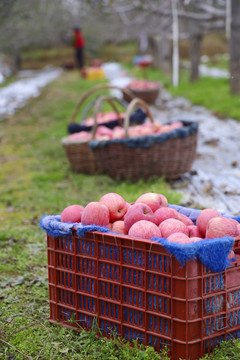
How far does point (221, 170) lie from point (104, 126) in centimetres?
191

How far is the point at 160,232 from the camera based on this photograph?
8.43ft

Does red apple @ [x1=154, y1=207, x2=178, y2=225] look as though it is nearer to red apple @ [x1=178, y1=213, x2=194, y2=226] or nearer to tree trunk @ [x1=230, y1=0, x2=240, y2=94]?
red apple @ [x1=178, y1=213, x2=194, y2=226]

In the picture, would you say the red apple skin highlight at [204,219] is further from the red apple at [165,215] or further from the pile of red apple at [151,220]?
the red apple at [165,215]

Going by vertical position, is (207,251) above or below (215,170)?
above

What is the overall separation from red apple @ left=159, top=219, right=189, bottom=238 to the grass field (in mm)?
612

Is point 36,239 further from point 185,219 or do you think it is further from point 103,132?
point 103,132

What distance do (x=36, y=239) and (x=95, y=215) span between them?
1.65 metres

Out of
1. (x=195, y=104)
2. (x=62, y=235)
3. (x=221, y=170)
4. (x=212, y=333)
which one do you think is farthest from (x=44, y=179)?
(x=195, y=104)

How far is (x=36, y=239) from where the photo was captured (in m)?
4.17

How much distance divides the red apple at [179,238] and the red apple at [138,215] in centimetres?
23

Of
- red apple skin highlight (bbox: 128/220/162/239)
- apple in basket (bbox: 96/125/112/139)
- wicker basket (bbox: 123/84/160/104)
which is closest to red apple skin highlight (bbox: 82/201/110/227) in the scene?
red apple skin highlight (bbox: 128/220/162/239)

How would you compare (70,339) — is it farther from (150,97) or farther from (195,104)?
(150,97)

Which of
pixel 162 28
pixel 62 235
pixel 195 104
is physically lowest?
pixel 195 104

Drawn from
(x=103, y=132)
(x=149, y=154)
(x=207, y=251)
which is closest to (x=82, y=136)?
(x=103, y=132)
